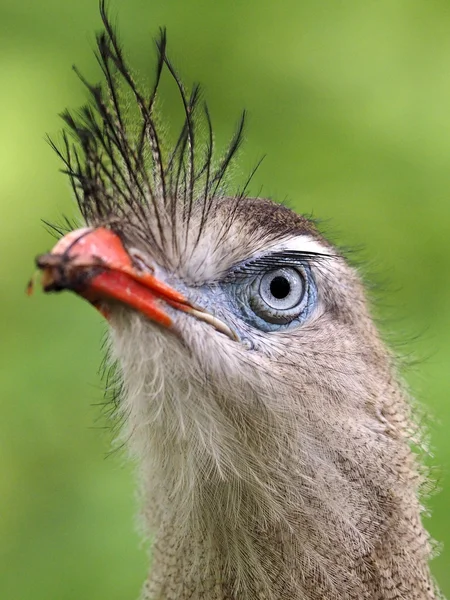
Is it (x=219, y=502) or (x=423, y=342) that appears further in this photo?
(x=423, y=342)

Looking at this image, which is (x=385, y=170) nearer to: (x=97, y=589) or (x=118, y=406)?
(x=97, y=589)

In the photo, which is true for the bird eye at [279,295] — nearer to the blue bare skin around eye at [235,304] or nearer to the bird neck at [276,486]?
the blue bare skin around eye at [235,304]

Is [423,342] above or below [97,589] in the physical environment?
above

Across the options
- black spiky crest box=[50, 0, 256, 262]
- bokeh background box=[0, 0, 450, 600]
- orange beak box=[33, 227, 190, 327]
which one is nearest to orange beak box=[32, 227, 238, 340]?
orange beak box=[33, 227, 190, 327]

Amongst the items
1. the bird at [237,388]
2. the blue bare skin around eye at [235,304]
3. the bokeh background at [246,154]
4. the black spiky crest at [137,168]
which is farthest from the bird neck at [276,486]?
the bokeh background at [246,154]

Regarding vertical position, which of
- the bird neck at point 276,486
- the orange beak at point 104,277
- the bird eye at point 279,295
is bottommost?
the bird neck at point 276,486

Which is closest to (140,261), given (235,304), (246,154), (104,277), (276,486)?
(104,277)

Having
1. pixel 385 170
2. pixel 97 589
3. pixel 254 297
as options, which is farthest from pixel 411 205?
pixel 254 297

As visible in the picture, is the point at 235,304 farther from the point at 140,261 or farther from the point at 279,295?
the point at 140,261
